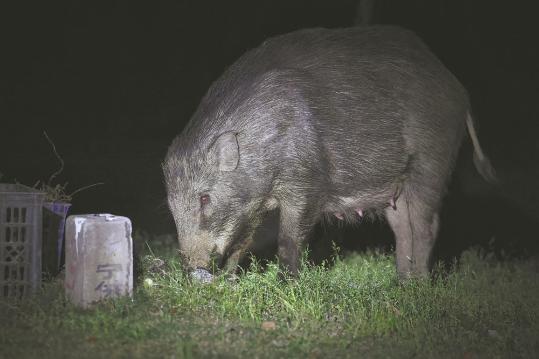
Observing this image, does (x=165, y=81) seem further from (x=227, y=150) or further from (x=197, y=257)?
(x=197, y=257)

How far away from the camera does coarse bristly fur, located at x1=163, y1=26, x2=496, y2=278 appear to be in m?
5.38

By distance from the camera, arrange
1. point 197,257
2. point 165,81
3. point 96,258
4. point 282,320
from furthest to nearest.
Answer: point 165,81, point 197,257, point 282,320, point 96,258

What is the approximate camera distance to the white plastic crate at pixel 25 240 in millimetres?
4645

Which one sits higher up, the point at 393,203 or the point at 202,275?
the point at 393,203

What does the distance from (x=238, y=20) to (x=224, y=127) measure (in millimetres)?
6847

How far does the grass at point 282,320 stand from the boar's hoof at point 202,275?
73 mm

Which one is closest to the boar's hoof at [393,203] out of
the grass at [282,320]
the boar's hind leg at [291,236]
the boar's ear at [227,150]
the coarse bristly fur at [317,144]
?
the coarse bristly fur at [317,144]

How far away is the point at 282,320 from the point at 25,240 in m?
1.64

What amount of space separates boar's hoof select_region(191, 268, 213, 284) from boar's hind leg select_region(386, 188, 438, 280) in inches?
64.1

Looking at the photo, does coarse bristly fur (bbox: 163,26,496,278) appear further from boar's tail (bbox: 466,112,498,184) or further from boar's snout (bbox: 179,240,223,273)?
boar's tail (bbox: 466,112,498,184)

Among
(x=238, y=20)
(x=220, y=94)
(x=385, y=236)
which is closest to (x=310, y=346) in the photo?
(x=220, y=94)

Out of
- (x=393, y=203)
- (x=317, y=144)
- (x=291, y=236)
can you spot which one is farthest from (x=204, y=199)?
(x=393, y=203)

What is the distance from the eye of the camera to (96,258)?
178 inches

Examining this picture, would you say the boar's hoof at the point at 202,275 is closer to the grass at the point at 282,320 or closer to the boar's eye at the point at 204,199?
the grass at the point at 282,320
